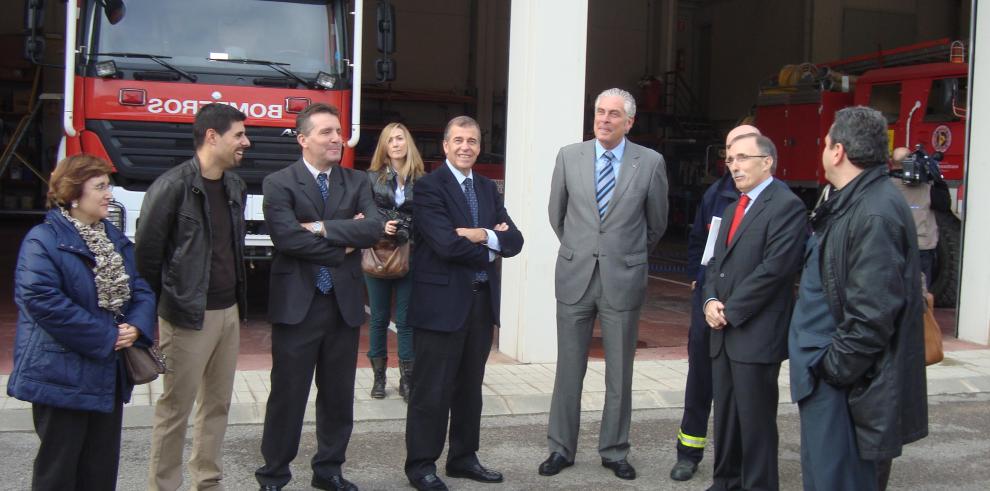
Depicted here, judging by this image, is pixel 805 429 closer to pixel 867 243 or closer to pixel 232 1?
pixel 867 243

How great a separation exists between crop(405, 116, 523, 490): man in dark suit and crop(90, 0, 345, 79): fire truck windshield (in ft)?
14.1

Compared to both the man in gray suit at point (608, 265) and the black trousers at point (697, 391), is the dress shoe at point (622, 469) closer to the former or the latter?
the man in gray suit at point (608, 265)

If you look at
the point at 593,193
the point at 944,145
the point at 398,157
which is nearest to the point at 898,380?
the point at 593,193

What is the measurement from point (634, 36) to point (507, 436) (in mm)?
19643

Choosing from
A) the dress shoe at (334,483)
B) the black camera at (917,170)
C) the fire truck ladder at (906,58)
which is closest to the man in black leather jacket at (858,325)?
the dress shoe at (334,483)

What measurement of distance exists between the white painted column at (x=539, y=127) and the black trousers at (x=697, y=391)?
253 cm

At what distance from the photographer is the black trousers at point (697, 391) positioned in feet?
18.0

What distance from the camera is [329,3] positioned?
9.43m

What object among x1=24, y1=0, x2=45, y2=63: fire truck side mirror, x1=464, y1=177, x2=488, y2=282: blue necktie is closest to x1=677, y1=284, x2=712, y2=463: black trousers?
x1=464, y1=177, x2=488, y2=282: blue necktie

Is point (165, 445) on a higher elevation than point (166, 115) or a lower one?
lower

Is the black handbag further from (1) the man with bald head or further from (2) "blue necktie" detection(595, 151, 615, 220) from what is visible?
(1) the man with bald head

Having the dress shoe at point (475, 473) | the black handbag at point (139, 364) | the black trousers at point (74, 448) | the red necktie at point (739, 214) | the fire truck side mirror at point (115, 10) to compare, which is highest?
the fire truck side mirror at point (115, 10)

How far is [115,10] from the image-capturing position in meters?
8.76

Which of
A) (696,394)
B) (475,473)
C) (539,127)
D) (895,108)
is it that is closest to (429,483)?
(475,473)
